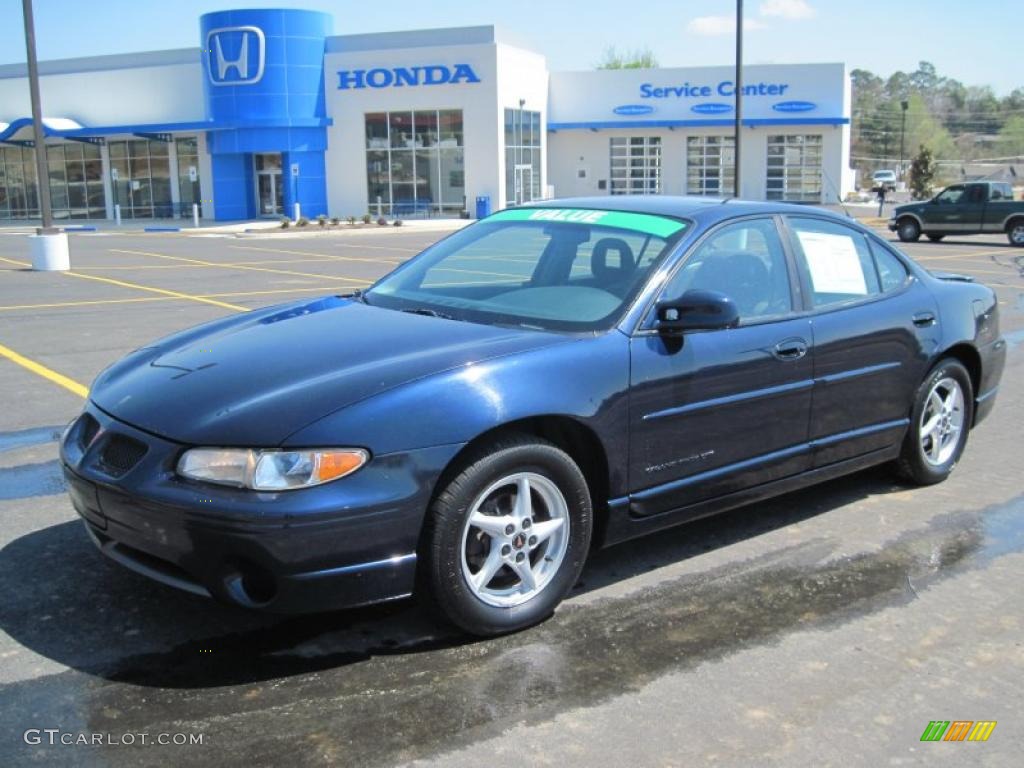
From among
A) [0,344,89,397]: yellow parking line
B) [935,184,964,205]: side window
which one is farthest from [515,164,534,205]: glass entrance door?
[0,344,89,397]: yellow parking line

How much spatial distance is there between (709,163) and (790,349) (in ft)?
148

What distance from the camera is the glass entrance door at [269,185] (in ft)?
143

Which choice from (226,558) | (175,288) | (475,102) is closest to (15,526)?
(226,558)

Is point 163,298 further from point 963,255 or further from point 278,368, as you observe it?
point 963,255

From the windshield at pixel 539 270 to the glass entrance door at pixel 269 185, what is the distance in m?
40.0

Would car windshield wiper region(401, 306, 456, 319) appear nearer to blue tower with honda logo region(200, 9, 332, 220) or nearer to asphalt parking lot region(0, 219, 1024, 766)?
asphalt parking lot region(0, 219, 1024, 766)

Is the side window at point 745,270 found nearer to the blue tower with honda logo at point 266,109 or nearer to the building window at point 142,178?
the blue tower with honda logo at point 266,109

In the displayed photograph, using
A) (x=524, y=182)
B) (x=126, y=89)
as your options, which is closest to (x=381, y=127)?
(x=524, y=182)

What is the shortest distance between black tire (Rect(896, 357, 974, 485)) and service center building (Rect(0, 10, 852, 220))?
36184 millimetres

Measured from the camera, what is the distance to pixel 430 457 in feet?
11.6

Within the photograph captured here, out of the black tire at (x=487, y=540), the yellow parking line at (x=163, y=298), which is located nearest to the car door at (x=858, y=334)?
the black tire at (x=487, y=540)

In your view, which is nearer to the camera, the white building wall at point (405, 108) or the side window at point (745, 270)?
the side window at point (745, 270)

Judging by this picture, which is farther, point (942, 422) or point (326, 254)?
point (326, 254)

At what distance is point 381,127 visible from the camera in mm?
43156
